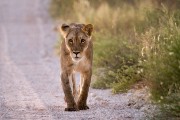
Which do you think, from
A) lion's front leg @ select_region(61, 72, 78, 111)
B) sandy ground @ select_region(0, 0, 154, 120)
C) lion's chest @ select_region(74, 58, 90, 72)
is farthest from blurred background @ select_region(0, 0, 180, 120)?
lion's chest @ select_region(74, 58, 90, 72)

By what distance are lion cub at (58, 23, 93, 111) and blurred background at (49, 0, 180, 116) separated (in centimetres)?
84

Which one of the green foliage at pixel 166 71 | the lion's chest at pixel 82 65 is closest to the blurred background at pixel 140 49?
the green foliage at pixel 166 71

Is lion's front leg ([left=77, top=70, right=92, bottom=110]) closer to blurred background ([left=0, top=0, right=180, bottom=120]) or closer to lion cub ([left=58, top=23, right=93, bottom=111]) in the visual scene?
lion cub ([left=58, top=23, right=93, bottom=111])

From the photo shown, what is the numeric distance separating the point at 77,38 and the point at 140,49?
71.1 inches

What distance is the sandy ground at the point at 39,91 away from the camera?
32.6 ft

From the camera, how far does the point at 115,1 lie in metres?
24.5

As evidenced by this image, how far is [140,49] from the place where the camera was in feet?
39.6

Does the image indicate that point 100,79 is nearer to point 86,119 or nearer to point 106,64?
point 106,64

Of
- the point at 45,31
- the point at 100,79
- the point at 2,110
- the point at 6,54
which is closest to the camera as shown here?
the point at 2,110

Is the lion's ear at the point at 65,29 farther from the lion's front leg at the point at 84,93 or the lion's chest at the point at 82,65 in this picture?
the lion's front leg at the point at 84,93

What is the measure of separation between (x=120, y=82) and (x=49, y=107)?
5.81 ft

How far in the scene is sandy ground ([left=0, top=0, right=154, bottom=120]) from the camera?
9.92 m

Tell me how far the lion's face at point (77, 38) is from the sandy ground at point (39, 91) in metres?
0.83

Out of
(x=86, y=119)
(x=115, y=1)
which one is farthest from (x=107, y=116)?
(x=115, y=1)
